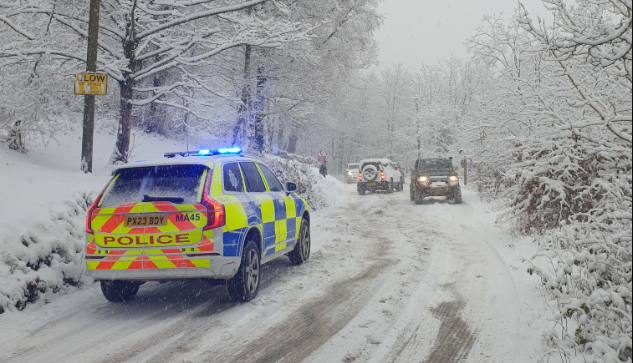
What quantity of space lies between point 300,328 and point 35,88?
8.79 metres

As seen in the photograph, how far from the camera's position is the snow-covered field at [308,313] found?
13.4 feet

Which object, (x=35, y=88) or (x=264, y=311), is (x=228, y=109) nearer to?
(x=35, y=88)

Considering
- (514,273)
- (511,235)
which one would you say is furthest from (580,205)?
(511,235)

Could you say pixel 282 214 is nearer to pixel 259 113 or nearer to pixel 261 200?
pixel 261 200

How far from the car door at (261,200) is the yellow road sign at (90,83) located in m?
3.94

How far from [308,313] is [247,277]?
2.95 feet

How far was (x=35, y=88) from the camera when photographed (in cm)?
1014

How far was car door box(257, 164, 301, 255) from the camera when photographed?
6.77 m

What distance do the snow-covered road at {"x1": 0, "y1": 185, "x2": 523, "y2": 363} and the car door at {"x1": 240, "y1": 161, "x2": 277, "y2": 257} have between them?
27.4 inches

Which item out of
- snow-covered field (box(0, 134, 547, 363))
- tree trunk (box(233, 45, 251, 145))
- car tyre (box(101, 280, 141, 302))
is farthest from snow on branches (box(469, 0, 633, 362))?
tree trunk (box(233, 45, 251, 145))

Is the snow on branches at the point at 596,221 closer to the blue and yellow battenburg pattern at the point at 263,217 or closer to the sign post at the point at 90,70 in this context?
the blue and yellow battenburg pattern at the point at 263,217

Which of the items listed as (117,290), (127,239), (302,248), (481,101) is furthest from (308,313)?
(481,101)

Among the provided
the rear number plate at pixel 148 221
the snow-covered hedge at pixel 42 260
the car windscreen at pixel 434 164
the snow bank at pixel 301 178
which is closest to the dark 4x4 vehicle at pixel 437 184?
the car windscreen at pixel 434 164

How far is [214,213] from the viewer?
5043 mm
